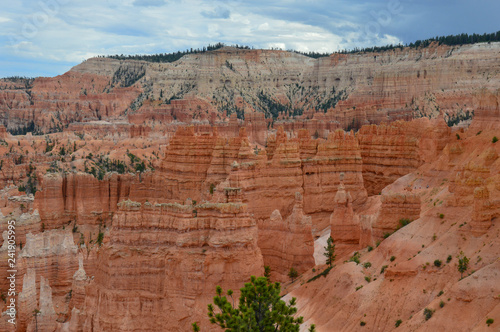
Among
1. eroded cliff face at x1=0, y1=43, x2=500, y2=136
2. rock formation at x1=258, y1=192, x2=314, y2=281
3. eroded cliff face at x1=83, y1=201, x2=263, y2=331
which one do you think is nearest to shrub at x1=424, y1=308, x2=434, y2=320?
eroded cliff face at x1=83, y1=201, x2=263, y2=331

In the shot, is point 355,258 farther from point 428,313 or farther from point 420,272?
point 428,313

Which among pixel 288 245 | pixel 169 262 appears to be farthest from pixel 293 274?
pixel 169 262

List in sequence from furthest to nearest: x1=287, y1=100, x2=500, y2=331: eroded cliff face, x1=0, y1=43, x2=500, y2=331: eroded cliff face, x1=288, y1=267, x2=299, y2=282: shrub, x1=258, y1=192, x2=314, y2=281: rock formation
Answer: x1=258, y1=192, x2=314, y2=281: rock formation < x1=288, y1=267, x2=299, y2=282: shrub < x1=0, y1=43, x2=500, y2=331: eroded cliff face < x1=287, y1=100, x2=500, y2=331: eroded cliff face

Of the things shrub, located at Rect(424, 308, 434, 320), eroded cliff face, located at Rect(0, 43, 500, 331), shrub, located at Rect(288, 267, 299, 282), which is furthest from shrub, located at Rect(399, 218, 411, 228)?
shrub, located at Rect(424, 308, 434, 320)

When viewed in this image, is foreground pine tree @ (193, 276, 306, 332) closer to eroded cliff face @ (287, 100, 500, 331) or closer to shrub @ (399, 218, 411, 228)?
eroded cliff face @ (287, 100, 500, 331)

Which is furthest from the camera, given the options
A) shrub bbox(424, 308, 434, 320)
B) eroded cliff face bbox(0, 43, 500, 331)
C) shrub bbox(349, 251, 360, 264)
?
shrub bbox(349, 251, 360, 264)

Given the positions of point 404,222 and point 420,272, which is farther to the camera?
point 404,222

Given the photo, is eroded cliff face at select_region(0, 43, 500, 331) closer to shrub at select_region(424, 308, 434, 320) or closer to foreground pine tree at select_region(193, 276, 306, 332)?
shrub at select_region(424, 308, 434, 320)

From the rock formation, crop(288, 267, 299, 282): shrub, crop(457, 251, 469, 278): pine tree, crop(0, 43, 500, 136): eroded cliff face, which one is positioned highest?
crop(0, 43, 500, 136): eroded cliff face

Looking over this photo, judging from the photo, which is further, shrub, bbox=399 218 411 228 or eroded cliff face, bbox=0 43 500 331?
shrub, bbox=399 218 411 228

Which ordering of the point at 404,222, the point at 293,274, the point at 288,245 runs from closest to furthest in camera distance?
1. the point at 404,222
2. the point at 293,274
3. the point at 288,245

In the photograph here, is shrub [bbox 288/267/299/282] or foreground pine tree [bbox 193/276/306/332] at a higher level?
foreground pine tree [bbox 193/276/306/332]

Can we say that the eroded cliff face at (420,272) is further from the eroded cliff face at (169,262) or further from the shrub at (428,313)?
the eroded cliff face at (169,262)

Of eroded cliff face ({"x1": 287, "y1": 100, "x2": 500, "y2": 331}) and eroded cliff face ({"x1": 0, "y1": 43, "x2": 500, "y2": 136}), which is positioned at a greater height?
eroded cliff face ({"x1": 0, "y1": 43, "x2": 500, "y2": 136})
